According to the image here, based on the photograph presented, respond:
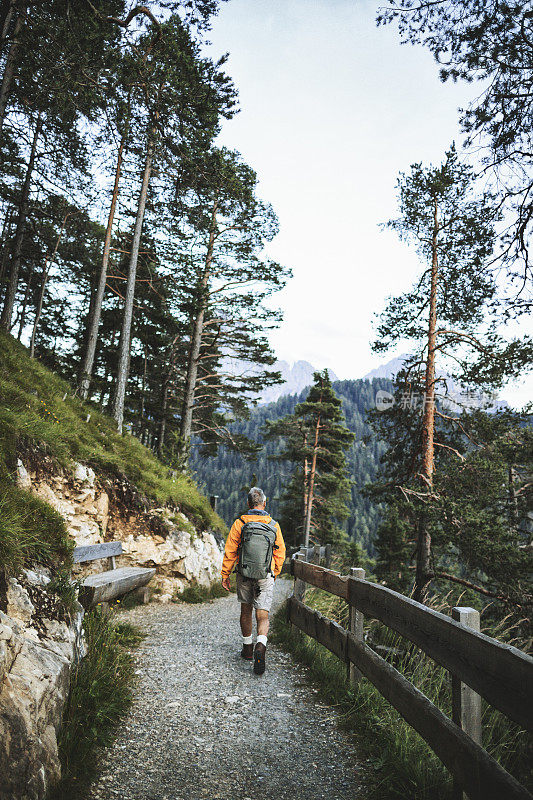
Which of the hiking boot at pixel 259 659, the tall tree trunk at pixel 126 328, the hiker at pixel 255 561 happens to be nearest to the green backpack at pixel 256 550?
the hiker at pixel 255 561

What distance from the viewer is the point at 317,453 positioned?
2627 centimetres

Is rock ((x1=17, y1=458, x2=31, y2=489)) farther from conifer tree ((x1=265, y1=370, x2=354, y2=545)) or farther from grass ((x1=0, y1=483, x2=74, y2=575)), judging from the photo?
conifer tree ((x1=265, y1=370, x2=354, y2=545))

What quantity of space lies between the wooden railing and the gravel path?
634mm

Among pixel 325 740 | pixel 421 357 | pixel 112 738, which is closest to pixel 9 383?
pixel 112 738

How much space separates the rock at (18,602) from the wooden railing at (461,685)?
2.62m

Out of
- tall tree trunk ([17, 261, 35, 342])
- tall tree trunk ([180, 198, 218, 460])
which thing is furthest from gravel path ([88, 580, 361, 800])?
tall tree trunk ([17, 261, 35, 342])

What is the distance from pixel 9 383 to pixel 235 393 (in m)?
14.3

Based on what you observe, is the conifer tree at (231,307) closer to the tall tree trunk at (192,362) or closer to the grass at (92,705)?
the tall tree trunk at (192,362)

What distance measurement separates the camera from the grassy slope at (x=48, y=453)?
144 inches

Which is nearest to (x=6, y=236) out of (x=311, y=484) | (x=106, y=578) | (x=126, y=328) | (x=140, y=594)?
(x=126, y=328)

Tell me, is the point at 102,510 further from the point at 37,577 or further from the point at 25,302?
the point at 25,302

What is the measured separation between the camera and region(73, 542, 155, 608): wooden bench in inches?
189

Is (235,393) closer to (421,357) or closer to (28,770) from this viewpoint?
(421,357)

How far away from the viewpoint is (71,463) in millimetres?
7027
